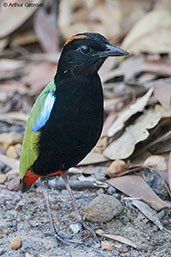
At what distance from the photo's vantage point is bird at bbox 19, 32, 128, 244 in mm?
3729

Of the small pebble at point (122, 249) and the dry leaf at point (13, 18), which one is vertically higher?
the dry leaf at point (13, 18)

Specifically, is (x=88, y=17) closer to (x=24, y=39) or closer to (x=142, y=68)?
(x=24, y=39)

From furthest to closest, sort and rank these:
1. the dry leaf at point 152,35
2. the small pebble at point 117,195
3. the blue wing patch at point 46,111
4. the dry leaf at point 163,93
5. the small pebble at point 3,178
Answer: the dry leaf at point 152,35 → the dry leaf at point 163,93 → the small pebble at point 3,178 → the small pebble at point 117,195 → the blue wing patch at point 46,111

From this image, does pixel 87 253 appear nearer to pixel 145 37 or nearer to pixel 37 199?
pixel 37 199

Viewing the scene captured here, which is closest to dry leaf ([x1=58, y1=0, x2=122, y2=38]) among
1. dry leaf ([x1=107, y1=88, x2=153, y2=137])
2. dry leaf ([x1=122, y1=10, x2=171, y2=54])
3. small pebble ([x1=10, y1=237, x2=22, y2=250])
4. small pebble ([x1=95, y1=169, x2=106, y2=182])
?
dry leaf ([x1=122, y1=10, x2=171, y2=54])

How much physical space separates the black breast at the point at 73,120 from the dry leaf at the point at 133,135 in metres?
1.17

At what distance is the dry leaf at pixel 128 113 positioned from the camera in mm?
5363

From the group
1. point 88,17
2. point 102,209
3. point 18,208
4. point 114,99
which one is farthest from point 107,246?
point 88,17

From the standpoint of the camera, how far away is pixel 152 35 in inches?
277

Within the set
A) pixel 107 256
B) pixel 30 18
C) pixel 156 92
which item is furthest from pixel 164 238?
pixel 30 18

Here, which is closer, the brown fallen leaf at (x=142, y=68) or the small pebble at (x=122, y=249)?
the small pebble at (x=122, y=249)

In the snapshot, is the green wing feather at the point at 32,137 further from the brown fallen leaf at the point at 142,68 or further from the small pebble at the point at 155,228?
the brown fallen leaf at the point at 142,68

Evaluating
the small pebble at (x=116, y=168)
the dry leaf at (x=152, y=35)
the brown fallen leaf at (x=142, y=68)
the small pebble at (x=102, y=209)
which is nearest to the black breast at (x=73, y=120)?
the small pebble at (x=102, y=209)

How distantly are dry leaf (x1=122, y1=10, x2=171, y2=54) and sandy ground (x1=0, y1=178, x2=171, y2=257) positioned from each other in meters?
3.01
